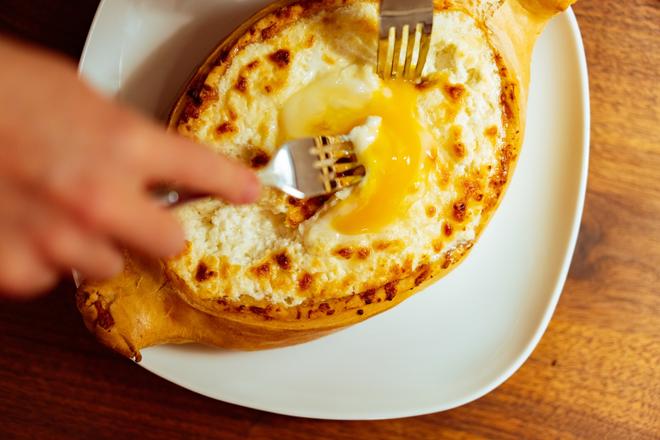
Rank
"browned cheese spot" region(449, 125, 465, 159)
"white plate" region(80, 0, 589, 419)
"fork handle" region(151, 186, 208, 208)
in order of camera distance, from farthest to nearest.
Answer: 1. "white plate" region(80, 0, 589, 419)
2. "browned cheese spot" region(449, 125, 465, 159)
3. "fork handle" region(151, 186, 208, 208)

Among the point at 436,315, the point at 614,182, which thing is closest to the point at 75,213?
the point at 436,315

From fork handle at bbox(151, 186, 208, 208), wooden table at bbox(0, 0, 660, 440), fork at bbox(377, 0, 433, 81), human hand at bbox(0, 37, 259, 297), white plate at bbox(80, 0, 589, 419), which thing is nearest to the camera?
human hand at bbox(0, 37, 259, 297)

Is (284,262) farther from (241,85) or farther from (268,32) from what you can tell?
(268,32)

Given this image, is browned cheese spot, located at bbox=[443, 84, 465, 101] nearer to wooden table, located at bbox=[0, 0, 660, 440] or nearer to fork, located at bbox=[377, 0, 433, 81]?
fork, located at bbox=[377, 0, 433, 81]

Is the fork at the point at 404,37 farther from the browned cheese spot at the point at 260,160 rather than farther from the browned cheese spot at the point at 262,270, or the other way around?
the browned cheese spot at the point at 262,270

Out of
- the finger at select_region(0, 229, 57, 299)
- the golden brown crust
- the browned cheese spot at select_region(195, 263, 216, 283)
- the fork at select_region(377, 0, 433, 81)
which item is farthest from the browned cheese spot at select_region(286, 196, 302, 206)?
the finger at select_region(0, 229, 57, 299)

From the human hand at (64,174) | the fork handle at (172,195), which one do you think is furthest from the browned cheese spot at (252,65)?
the human hand at (64,174)

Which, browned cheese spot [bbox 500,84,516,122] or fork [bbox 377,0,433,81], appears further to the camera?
browned cheese spot [bbox 500,84,516,122]
